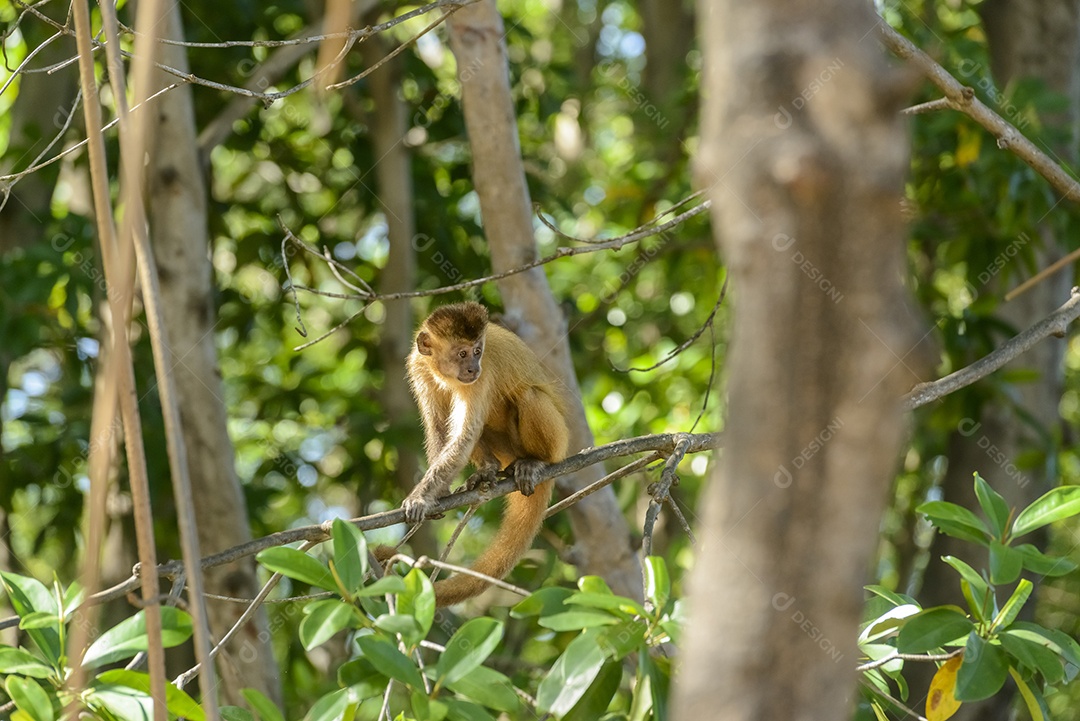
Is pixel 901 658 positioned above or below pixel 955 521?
below

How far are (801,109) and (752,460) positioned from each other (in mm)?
383

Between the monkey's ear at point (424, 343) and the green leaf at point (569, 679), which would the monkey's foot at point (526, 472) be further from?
the green leaf at point (569, 679)

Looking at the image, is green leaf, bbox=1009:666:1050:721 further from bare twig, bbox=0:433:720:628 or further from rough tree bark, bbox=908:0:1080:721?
rough tree bark, bbox=908:0:1080:721

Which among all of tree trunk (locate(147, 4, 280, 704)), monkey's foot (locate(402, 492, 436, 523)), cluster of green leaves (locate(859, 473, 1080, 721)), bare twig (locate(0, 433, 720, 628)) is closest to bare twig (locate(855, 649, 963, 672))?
cluster of green leaves (locate(859, 473, 1080, 721))

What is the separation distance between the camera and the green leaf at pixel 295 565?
6.65 ft

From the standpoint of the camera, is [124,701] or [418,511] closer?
[124,701]

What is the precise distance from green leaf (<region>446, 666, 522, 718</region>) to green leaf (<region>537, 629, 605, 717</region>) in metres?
0.07

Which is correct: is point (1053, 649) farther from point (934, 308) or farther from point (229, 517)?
point (934, 308)

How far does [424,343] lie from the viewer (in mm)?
4488

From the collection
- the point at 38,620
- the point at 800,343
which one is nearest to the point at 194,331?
the point at 38,620

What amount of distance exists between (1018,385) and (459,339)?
143 inches

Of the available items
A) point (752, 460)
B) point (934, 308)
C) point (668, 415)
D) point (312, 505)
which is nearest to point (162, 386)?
point (752, 460)

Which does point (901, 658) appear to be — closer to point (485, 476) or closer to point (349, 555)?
point (349, 555)

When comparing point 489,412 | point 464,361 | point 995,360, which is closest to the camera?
point 995,360
